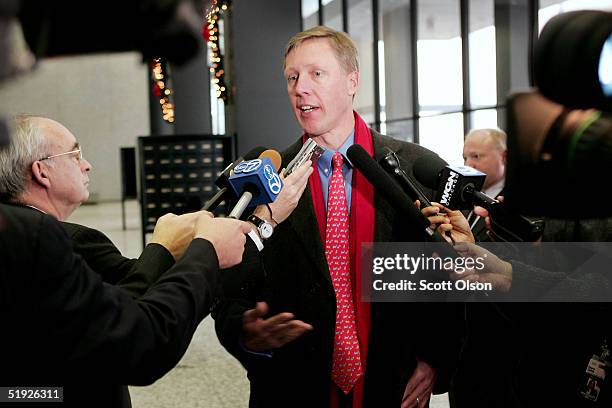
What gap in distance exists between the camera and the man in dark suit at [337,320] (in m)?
1.67

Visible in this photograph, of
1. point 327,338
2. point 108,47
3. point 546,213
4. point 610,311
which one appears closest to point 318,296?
point 327,338

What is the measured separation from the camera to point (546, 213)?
0.59 meters

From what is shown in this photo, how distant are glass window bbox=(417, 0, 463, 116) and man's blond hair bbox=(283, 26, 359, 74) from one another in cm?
462

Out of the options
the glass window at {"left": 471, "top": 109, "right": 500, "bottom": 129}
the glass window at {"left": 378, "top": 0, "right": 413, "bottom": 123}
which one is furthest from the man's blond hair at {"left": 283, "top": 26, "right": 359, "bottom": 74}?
the glass window at {"left": 378, "top": 0, "right": 413, "bottom": 123}

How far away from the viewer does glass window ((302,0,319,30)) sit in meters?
9.84

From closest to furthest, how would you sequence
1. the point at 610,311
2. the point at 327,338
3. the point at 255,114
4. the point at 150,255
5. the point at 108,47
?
the point at 108,47, the point at 150,255, the point at 610,311, the point at 327,338, the point at 255,114

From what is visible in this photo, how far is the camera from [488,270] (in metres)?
1.56

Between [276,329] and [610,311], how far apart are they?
75 centimetres

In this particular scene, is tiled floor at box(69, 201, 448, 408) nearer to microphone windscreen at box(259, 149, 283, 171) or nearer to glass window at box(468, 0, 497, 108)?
microphone windscreen at box(259, 149, 283, 171)

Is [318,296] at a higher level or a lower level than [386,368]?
higher

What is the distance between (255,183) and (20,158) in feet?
1.89

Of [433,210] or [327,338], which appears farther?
[327,338]

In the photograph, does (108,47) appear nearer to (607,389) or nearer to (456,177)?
(456,177)

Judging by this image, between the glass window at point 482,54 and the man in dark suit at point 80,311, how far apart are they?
5047 mm
